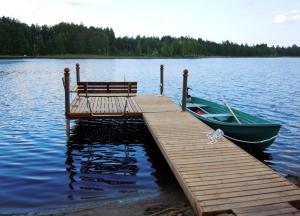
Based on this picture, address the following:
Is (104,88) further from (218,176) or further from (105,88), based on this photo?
(218,176)

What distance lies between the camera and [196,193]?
6.45m

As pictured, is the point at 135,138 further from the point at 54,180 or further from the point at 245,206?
the point at 245,206

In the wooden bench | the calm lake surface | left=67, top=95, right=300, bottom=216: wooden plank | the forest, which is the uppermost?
the forest

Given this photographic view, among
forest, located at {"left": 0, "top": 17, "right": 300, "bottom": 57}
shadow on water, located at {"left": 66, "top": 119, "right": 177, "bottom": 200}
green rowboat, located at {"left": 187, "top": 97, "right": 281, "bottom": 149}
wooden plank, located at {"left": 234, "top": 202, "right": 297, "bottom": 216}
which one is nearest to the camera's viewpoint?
wooden plank, located at {"left": 234, "top": 202, "right": 297, "bottom": 216}

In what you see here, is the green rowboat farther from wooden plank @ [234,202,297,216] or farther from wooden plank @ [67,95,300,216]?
wooden plank @ [234,202,297,216]

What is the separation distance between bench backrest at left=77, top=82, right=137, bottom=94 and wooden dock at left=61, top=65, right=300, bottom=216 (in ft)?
8.10

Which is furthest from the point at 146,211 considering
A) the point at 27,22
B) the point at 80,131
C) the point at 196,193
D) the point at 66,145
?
the point at 27,22

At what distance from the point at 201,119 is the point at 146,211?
667 cm

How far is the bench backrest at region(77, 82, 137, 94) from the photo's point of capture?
15125mm

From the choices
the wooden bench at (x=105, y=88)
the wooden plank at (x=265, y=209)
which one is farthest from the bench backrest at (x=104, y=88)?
the wooden plank at (x=265, y=209)

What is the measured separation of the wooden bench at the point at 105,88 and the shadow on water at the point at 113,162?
169 cm

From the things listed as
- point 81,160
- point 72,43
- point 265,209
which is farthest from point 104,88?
point 72,43

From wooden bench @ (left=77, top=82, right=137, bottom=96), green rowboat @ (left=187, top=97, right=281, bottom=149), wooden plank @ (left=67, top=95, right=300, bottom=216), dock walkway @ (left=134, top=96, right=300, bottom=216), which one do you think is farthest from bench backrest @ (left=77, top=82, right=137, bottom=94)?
dock walkway @ (left=134, top=96, right=300, bottom=216)

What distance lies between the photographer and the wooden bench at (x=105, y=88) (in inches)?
596
